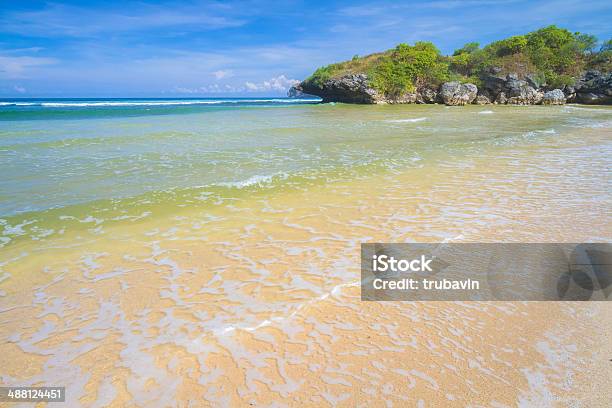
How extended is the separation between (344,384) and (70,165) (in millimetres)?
10337

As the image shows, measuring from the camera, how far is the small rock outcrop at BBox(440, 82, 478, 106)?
49.2 metres

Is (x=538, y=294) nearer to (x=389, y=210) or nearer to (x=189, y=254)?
(x=389, y=210)

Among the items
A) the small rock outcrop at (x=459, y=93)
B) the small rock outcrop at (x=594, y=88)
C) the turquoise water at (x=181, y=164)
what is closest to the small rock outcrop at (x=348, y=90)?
the small rock outcrop at (x=459, y=93)

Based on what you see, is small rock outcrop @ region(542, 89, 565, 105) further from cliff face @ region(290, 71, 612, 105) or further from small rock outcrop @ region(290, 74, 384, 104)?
small rock outcrop @ region(290, 74, 384, 104)

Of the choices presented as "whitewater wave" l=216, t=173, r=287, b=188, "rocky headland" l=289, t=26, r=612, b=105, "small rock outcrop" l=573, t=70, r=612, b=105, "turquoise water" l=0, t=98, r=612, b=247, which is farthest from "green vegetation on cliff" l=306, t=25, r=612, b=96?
"whitewater wave" l=216, t=173, r=287, b=188

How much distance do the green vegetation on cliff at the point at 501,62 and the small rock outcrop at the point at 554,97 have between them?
6.52ft

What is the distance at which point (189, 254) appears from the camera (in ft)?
14.7

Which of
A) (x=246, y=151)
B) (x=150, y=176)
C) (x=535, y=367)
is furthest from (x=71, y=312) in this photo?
(x=246, y=151)

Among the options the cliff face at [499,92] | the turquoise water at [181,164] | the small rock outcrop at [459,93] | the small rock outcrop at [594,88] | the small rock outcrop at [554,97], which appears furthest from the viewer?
the small rock outcrop at [459,93]

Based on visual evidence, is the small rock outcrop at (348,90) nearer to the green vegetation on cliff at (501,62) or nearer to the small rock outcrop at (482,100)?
the green vegetation on cliff at (501,62)

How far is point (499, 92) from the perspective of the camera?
166 feet

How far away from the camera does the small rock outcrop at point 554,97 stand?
156 ft

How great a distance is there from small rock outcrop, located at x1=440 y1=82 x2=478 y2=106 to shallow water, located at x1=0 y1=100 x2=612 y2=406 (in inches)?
1754

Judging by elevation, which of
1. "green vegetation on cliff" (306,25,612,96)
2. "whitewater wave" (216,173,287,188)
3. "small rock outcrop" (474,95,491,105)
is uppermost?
"green vegetation on cliff" (306,25,612,96)
